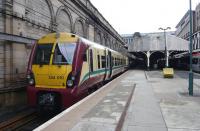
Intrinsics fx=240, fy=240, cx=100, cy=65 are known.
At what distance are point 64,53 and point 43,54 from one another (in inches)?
35.0

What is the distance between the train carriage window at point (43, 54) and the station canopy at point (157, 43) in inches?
1237

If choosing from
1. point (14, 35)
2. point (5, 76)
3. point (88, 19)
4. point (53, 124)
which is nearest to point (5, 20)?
point (14, 35)

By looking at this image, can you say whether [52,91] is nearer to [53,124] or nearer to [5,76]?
[53,124]

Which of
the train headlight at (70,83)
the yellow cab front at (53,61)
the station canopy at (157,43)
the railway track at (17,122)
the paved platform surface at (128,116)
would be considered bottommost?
the railway track at (17,122)

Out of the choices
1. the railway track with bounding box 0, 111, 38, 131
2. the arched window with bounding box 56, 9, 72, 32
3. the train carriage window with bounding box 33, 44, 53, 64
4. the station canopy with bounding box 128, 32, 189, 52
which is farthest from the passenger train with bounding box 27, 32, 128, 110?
the station canopy with bounding box 128, 32, 189, 52

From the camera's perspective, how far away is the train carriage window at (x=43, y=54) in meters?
9.30

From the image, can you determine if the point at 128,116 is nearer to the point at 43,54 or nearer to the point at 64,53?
the point at 64,53

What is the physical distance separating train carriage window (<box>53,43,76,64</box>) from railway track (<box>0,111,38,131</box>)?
7.92ft

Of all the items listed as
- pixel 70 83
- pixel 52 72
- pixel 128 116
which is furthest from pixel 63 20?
pixel 128 116

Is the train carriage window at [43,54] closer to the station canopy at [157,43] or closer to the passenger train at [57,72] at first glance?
the passenger train at [57,72]

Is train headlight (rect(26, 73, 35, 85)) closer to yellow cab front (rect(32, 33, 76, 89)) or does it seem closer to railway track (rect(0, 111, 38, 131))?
yellow cab front (rect(32, 33, 76, 89))

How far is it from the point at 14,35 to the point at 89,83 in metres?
4.05

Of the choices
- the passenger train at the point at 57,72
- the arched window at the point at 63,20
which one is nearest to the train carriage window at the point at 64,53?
the passenger train at the point at 57,72

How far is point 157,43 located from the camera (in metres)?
39.5
